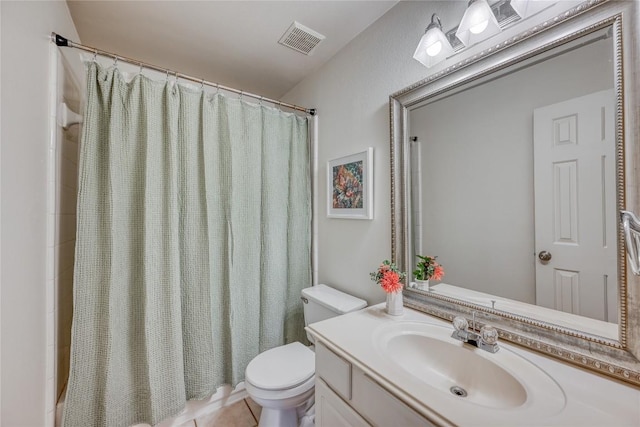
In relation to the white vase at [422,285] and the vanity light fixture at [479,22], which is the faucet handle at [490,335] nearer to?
the white vase at [422,285]

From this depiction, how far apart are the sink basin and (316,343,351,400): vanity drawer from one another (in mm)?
134

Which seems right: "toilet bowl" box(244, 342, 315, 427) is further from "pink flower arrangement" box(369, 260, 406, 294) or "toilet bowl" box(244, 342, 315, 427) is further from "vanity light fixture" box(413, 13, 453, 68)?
"vanity light fixture" box(413, 13, 453, 68)

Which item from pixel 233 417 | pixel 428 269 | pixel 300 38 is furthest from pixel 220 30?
pixel 233 417

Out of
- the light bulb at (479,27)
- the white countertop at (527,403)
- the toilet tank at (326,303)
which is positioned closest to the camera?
the white countertop at (527,403)

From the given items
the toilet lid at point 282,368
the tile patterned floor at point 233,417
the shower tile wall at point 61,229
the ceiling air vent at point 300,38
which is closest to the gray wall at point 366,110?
the ceiling air vent at point 300,38

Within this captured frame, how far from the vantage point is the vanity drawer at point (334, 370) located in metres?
0.85

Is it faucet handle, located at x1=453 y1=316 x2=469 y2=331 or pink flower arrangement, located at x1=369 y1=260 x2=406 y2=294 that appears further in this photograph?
pink flower arrangement, located at x1=369 y1=260 x2=406 y2=294

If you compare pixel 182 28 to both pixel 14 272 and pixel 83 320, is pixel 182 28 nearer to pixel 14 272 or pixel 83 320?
pixel 14 272

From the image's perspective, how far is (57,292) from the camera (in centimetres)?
122

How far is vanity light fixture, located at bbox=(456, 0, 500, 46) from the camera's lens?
0.91m

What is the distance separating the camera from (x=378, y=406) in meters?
0.74

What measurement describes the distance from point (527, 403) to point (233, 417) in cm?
160

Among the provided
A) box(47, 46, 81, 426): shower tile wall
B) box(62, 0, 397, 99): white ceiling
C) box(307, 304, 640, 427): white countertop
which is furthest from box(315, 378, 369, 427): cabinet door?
box(62, 0, 397, 99): white ceiling

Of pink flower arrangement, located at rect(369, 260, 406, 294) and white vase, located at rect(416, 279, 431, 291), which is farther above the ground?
pink flower arrangement, located at rect(369, 260, 406, 294)
